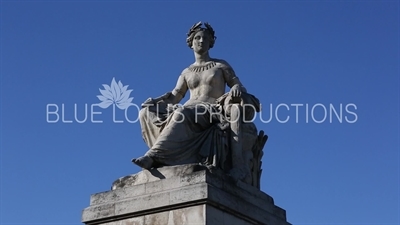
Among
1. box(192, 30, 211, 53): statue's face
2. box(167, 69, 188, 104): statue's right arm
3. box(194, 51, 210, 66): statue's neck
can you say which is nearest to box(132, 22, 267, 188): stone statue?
box(167, 69, 188, 104): statue's right arm

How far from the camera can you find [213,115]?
12.4 metres

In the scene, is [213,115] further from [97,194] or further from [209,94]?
[97,194]

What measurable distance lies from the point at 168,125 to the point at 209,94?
1.45m

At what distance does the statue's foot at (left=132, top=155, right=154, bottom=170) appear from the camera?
11.3 m

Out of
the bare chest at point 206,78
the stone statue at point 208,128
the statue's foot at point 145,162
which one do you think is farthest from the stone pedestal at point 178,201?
the bare chest at point 206,78

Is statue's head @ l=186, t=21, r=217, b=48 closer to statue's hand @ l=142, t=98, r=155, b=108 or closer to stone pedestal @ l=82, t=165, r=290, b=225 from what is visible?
statue's hand @ l=142, t=98, r=155, b=108

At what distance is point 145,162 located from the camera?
447 inches

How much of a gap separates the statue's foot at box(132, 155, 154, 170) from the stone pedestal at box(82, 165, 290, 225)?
0.13m

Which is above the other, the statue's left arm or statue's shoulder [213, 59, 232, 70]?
statue's shoulder [213, 59, 232, 70]

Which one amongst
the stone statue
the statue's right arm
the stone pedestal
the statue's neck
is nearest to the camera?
the stone pedestal

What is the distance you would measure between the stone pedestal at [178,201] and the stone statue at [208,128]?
0.33 meters

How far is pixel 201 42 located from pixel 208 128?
2.21m

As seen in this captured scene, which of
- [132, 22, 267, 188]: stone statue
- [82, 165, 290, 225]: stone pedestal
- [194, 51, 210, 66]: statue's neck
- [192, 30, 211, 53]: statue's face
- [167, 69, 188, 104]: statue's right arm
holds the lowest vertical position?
[82, 165, 290, 225]: stone pedestal

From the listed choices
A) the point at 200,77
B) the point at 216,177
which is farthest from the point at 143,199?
the point at 200,77
